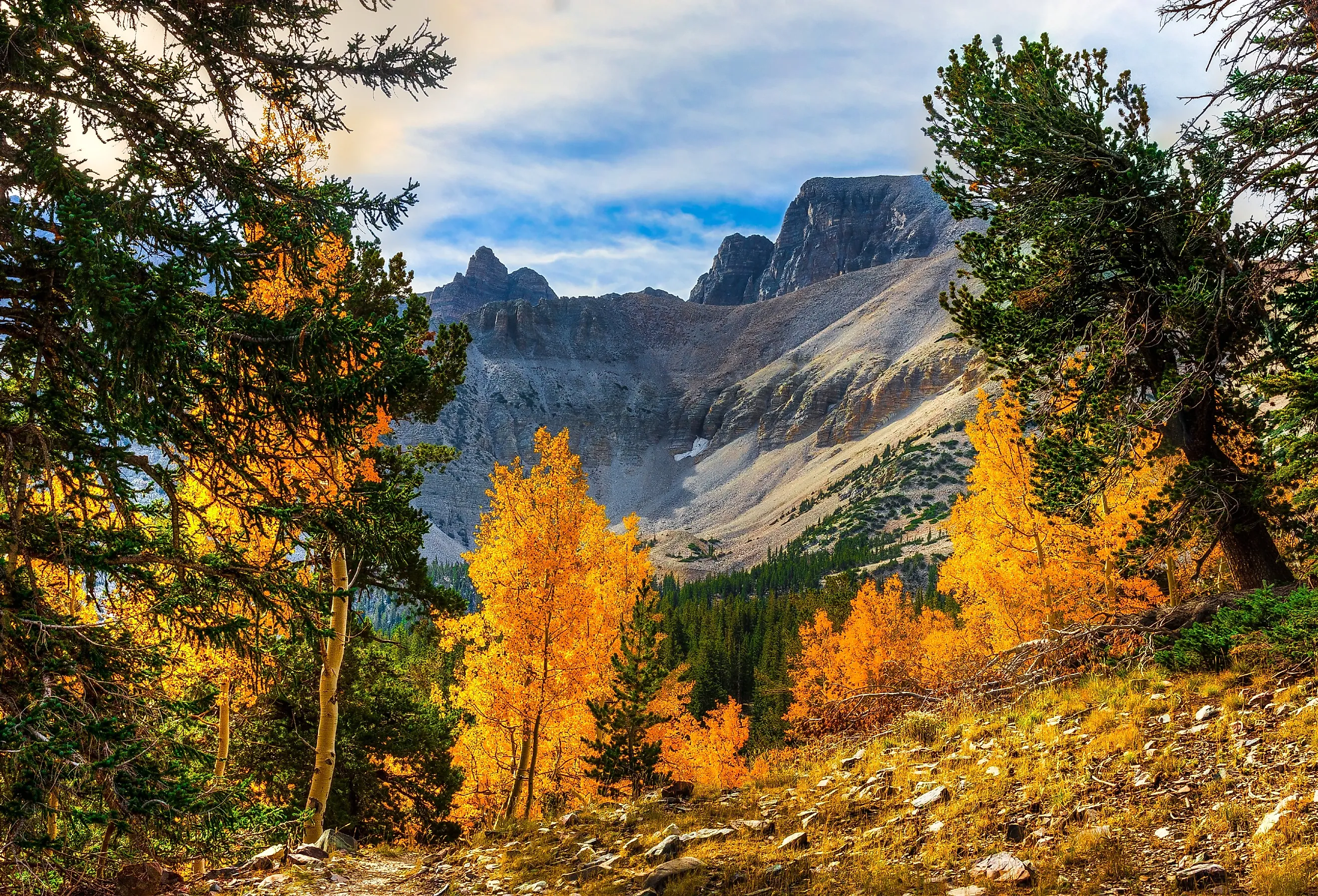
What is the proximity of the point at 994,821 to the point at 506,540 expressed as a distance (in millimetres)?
11508

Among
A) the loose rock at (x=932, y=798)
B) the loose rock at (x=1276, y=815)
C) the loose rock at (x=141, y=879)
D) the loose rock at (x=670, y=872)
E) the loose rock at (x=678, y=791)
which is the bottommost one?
the loose rock at (x=678, y=791)

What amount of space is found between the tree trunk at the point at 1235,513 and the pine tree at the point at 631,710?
15.3m

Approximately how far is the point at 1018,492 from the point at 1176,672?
31.4 feet

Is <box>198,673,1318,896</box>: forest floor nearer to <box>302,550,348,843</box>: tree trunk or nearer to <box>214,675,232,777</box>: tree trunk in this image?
<box>302,550,348,843</box>: tree trunk

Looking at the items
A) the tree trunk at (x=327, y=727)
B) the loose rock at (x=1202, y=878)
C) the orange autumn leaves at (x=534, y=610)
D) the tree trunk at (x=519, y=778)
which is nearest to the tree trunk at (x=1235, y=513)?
the loose rock at (x=1202, y=878)

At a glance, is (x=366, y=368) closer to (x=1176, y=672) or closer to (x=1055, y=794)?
(x=1055, y=794)

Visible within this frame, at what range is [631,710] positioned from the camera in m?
22.6

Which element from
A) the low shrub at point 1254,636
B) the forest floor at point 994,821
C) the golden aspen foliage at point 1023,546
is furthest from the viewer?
the golden aspen foliage at point 1023,546

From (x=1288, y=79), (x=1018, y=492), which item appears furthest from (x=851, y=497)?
(x=1288, y=79)

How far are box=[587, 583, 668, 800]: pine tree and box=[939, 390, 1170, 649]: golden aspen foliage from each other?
9312mm

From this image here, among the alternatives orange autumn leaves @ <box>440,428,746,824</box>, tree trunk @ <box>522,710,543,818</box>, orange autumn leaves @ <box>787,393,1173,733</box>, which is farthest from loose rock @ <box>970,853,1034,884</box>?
tree trunk @ <box>522,710,543,818</box>

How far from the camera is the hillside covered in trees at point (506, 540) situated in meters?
5.26

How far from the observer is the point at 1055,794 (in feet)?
24.0

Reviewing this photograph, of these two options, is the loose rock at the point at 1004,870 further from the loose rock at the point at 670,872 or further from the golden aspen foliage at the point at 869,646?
the golden aspen foliage at the point at 869,646
